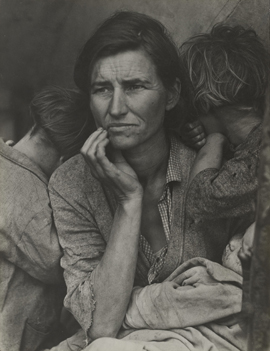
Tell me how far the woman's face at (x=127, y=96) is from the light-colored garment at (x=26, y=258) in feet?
1.51

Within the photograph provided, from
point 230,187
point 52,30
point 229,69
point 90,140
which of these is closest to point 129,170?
point 90,140

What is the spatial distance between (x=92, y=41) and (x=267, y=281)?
4.00ft

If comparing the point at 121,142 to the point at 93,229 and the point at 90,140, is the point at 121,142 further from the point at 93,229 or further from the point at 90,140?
the point at 93,229

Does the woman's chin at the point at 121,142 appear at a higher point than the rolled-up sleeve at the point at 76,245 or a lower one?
higher

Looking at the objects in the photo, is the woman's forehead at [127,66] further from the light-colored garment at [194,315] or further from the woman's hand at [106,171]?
the light-colored garment at [194,315]

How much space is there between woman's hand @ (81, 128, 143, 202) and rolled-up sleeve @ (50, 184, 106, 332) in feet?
0.64

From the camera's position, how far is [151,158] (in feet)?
9.52

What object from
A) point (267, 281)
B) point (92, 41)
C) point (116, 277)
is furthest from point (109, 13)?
point (267, 281)

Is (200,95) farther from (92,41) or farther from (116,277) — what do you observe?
(116,277)

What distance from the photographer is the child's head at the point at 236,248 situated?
262cm

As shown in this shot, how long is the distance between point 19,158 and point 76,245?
1.60 feet

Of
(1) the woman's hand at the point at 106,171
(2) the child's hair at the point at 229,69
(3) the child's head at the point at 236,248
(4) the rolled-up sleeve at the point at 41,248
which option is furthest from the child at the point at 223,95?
(4) the rolled-up sleeve at the point at 41,248

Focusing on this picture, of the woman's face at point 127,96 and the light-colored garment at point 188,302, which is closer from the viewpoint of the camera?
the light-colored garment at point 188,302

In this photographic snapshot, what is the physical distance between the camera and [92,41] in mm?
2852
